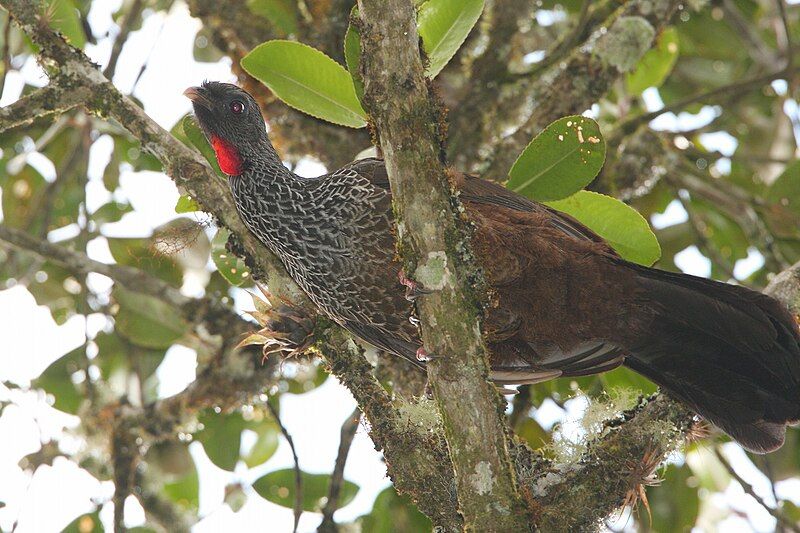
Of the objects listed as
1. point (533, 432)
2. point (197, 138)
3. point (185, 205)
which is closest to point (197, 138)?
point (197, 138)

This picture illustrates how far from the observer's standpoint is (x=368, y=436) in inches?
100

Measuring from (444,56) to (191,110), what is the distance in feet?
4.94

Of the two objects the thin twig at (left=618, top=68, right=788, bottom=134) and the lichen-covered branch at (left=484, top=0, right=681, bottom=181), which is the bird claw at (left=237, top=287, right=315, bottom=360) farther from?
the thin twig at (left=618, top=68, right=788, bottom=134)

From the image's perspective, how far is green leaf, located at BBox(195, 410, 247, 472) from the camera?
4.20 metres

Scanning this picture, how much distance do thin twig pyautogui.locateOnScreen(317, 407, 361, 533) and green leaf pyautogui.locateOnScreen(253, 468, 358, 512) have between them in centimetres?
30

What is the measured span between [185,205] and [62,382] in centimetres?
168

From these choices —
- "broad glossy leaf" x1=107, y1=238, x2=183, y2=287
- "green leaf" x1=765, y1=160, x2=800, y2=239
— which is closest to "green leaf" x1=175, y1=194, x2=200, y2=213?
"broad glossy leaf" x1=107, y1=238, x2=183, y2=287

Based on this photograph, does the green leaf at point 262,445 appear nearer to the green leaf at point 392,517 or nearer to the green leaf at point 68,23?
the green leaf at point 392,517

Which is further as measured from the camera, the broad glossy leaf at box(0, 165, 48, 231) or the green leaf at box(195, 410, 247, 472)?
the broad glossy leaf at box(0, 165, 48, 231)

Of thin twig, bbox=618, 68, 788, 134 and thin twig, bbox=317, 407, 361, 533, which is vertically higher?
thin twig, bbox=618, 68, 788, 134

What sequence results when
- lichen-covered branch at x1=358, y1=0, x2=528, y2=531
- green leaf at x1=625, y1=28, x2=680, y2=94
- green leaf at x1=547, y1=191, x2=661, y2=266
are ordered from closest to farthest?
1. lichen-covered branch at x1=358, y1=0, x2=528, y2=531
2. green leaf at x1=547, y1=191, x2=661, y2=266
3. green leaf at x1=625, y1=28, x2=680, y2=94

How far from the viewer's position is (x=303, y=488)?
3.74 m

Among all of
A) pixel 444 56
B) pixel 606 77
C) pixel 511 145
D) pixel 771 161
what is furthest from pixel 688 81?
pixel 444 56

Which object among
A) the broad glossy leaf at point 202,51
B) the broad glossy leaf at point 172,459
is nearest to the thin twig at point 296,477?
the broad glossy leaf at point 172,459
